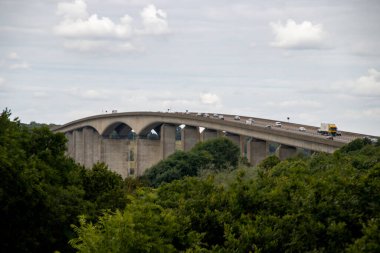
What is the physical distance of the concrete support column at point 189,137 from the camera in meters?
153

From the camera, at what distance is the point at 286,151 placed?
119125 mm

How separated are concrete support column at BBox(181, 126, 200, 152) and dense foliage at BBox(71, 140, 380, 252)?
114781 millimetres

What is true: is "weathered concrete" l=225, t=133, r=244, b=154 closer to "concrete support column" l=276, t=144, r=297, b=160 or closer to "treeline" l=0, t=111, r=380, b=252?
"concrete support column" l=276, t=144, r=297, b=160

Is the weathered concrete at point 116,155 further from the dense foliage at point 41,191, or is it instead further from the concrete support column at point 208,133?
the dense foliage at point 41,191

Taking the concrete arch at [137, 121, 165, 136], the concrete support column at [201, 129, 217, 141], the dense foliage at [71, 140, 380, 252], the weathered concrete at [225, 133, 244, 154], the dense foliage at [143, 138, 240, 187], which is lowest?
the dense foliage at [71, 140, 380, 252]

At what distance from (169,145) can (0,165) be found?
120331 millimetres

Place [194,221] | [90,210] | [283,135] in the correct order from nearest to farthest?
1. [194,221]
2. [90,210]
3. [283,135]

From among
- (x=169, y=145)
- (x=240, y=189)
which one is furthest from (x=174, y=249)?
(x=169, y=145)

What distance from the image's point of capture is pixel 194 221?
1348 inches

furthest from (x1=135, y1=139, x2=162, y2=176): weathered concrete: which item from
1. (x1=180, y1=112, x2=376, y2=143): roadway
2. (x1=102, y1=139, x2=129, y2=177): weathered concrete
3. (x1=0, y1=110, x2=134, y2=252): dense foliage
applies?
(x1=0, y1=110, x2=134, y2=252): dense foliage

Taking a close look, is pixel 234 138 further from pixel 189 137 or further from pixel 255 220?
pixel 255 220

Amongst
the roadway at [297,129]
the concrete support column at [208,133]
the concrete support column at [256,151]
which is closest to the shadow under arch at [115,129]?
the roadway at [297,129]

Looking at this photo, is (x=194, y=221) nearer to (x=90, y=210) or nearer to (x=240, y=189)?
(x=240, y=189)

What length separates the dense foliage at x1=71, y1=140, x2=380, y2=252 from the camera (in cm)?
2972
